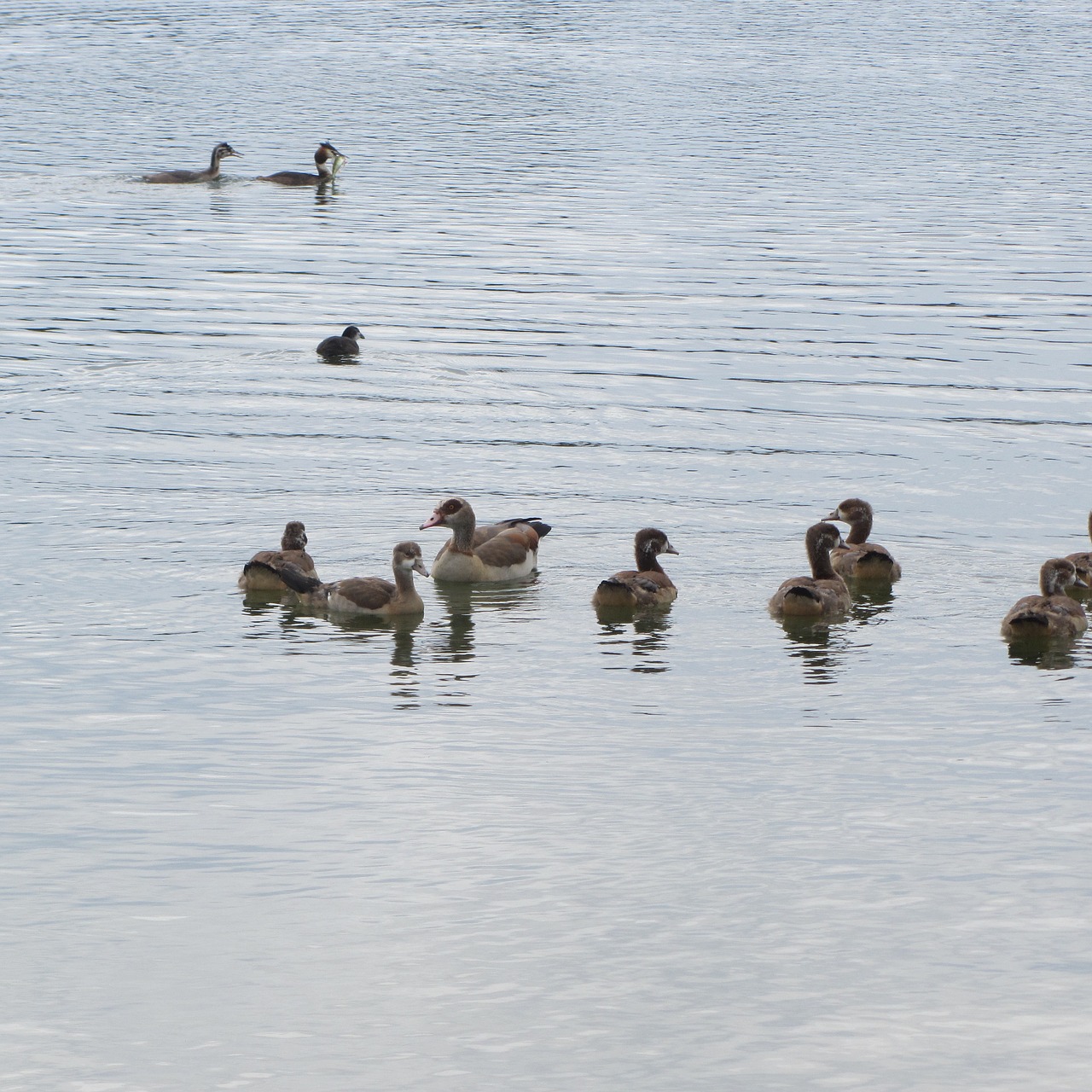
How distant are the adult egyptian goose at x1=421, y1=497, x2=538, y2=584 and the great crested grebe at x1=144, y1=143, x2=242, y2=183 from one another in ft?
104

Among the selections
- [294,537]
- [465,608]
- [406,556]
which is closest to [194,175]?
[294,537]

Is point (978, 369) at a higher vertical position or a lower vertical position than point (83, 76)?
lower

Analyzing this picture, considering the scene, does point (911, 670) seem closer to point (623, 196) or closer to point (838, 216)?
point (838, 216)

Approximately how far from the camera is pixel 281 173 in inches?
1933

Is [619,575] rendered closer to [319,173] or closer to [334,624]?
[334,624]

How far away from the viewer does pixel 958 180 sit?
46906 mm

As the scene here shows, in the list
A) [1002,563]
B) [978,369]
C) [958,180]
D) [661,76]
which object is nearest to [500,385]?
[978,369]

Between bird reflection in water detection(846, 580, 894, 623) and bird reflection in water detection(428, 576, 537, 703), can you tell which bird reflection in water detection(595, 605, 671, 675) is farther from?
bird reflection in water detection(846, 580, 894, 623)

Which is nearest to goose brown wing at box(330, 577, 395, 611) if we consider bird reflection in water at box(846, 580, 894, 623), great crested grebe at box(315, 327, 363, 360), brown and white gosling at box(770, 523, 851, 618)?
brown and white gosling at box(770, 523, 851, 618)

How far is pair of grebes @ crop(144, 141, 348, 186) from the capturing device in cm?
4784

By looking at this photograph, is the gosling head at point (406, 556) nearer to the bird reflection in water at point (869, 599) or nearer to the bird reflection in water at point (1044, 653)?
the bird reflection in water at point (869, 599)

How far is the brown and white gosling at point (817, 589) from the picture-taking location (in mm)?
16188

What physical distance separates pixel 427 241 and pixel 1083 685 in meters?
26.9

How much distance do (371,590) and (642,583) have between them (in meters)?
2.31
